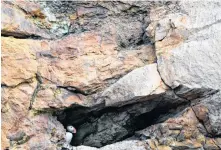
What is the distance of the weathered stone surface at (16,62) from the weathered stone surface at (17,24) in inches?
10.7

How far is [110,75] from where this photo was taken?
9945mm

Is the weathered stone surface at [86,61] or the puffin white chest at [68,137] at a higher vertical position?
the weathered stone surface at [86,61]

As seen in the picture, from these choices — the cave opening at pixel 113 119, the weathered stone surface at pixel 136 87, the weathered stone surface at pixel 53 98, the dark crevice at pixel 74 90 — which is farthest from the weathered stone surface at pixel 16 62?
the weathered stone surface at pixel 136 87

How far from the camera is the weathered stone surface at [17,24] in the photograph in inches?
376

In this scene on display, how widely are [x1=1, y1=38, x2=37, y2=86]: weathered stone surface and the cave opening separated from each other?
1.39 m

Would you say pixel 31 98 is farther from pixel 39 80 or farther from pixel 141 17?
pixel 141 17

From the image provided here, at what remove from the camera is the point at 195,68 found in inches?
375

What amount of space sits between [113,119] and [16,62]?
2963 mm

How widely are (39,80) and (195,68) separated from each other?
3.94 meters

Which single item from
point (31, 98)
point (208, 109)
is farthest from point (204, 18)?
point (31, 98)

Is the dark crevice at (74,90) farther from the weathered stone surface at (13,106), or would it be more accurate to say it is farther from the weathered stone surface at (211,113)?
the weathered stone surface at (211,113)

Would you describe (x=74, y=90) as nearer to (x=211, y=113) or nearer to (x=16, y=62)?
(x=16, y=62)

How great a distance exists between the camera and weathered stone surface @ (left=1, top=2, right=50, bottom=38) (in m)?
9.55

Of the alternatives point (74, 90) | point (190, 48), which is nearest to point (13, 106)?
point (74, 90)
